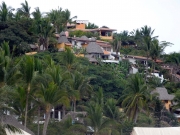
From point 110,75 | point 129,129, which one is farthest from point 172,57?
point 129,129

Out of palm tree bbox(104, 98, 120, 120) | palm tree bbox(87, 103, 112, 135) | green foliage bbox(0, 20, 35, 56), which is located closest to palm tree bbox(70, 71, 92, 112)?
palm tree bbox(104, 98, 120, 120)

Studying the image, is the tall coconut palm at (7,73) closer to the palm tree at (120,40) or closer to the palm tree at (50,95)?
the palm tree at (50,95)

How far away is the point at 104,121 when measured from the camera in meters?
33.0

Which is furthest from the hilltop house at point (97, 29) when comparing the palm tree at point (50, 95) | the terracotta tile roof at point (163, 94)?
the palm tree at point (50, 95)

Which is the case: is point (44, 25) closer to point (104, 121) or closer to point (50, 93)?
point (104, 121)

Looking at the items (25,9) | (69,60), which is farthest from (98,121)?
(25,9)

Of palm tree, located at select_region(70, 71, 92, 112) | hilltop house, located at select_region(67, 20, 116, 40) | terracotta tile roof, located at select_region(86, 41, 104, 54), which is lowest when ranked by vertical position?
palm tree, located at select_region(70, 71, 92, 112)

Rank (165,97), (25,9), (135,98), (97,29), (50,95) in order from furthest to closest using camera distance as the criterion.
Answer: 1. (97,29)
2. (25,9)
3. (165,97)
4. (135,98)
5. (50,95)

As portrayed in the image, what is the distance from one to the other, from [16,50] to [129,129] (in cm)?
1503

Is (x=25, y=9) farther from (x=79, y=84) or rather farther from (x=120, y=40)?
(x=79, y=84)

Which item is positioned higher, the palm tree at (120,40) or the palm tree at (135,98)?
the palm tree at (120,40)

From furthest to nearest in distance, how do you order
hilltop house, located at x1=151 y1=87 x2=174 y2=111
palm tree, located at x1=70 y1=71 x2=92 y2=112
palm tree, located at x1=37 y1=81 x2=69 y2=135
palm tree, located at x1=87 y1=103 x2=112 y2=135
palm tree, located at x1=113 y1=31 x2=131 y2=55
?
1. palm tree, located at x1=113 y1=31 x2=131 y2=55
2. hilltop house, located at x1=151 y1=87 x2=174 y2=111
3. palm tree, located at x1=70 y1=71 x2=92 y2=112
4. palm tree, located at x1=87 y1=103 x2=112 y2=135
5. palm tree, located at x1=37 y1=81 x2=69 y2=135

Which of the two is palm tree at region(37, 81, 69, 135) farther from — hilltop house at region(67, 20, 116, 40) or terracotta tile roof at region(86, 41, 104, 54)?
hilltop house at region(67, 20, 116, 40)

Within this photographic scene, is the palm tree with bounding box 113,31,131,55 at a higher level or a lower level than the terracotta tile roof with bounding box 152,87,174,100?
higher
